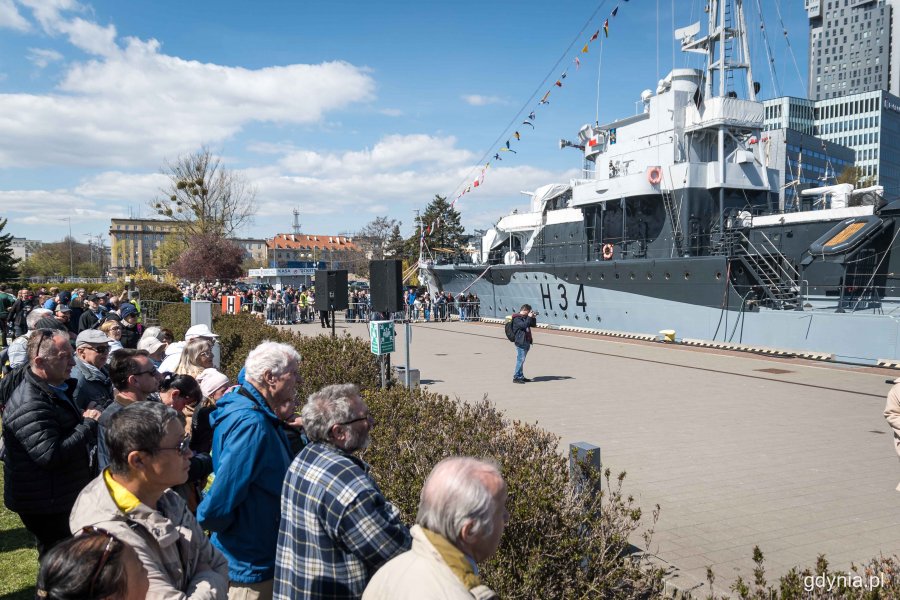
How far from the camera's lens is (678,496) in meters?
6.29

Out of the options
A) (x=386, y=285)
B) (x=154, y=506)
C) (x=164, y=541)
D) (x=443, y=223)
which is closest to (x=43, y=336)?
(x=154, y=506)

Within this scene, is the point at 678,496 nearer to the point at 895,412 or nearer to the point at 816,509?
the point at 816,509

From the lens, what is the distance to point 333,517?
2340mm

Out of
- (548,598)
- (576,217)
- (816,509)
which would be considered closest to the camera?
(548,598)

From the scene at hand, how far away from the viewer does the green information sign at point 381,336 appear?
8.23 meters

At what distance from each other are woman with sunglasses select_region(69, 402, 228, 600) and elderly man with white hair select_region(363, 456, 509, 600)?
82 centimetres

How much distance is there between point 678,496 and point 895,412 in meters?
2.13

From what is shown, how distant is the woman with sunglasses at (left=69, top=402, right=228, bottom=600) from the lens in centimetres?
220

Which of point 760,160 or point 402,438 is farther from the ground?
point 760,160

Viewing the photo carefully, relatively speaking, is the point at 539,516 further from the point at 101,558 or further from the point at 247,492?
the point at 101,558

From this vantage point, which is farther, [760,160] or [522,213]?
[522,213]

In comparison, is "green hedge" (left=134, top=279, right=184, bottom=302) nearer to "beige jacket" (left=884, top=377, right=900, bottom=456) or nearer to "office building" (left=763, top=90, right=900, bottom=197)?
"beige jacket" (left=884, top=377, right=900, bottom=456)

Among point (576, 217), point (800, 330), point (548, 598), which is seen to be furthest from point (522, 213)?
point (548, 598)

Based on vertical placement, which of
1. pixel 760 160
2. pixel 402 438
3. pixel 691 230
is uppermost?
pixel 760 160
